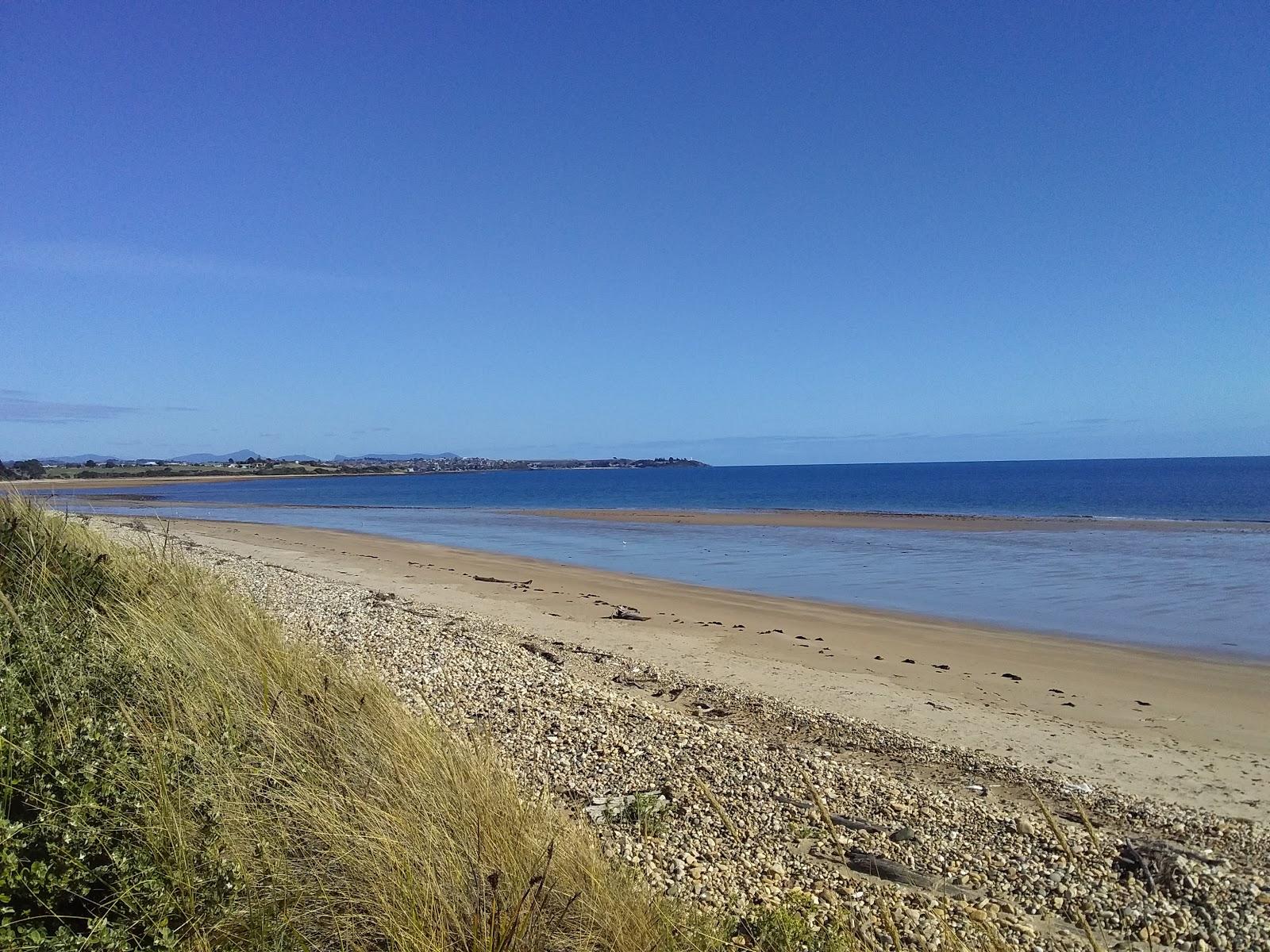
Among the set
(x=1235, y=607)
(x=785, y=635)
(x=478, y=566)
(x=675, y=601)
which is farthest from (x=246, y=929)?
(x=478, y=566)

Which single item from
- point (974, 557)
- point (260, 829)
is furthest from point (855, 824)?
point (974, 557)

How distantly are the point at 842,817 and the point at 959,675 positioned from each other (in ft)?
20.8

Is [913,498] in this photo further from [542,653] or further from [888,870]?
[888,870]

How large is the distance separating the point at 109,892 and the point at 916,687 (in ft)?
31.7

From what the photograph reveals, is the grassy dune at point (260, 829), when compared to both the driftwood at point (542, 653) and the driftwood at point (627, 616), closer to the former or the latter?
the driftwood at point (542, 653)

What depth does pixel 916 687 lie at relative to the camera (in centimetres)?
1087

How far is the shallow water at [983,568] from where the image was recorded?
15508 millimetres

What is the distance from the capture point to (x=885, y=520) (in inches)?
1682

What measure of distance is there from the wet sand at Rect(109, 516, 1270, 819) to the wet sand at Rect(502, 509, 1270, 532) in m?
23.3

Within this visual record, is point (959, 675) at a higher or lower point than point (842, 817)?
lower

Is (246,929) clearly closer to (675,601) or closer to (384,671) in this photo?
(384,671)

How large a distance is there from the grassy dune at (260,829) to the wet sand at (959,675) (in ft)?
19.5

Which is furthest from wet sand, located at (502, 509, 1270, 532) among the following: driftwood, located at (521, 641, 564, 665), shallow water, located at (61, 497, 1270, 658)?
driftwood, located at (521, 641, 564, 665)

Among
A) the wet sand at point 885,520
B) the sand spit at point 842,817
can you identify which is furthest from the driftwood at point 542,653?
the wet sand at point 885,520
